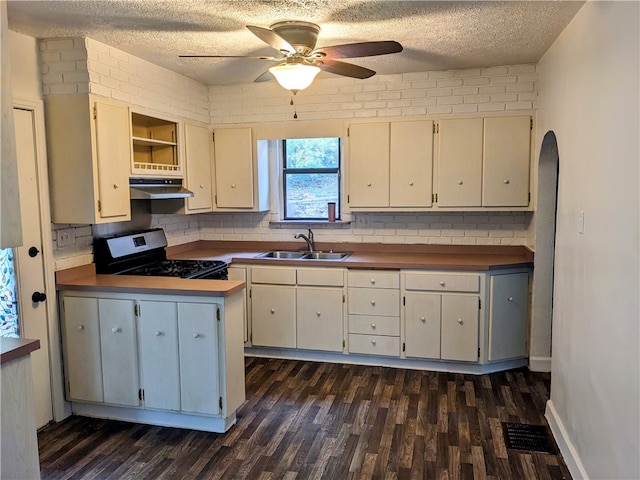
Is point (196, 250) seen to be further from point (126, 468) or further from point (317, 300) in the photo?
point (126, 468)

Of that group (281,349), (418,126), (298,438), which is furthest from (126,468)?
(418,126)

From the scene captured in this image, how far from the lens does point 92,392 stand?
3244 mm

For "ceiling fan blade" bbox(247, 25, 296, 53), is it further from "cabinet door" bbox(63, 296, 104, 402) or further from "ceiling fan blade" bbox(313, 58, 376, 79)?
"cabinet door" bbox(63, 296, 104, 402)

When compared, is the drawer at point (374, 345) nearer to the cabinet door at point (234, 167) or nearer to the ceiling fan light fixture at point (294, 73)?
the cabinet door at point (234, 167)

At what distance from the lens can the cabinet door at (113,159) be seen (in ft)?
10.6

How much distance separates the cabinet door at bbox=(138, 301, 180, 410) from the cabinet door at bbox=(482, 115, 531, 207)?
2.66 metres

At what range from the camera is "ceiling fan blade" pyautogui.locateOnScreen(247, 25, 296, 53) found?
244 centimetres

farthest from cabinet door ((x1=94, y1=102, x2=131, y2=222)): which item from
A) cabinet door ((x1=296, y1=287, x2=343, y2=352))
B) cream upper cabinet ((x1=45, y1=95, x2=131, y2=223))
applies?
cabinet door ((x1=296, y1=287, x2=343, y2=352))

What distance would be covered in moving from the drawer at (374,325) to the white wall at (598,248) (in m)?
1.27

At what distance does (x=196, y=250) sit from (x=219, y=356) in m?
2.05

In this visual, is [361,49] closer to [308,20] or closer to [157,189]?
[308,20]

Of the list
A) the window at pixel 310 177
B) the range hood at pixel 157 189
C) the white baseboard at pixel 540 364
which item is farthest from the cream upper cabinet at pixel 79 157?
the white baseboard at pixel 540 364

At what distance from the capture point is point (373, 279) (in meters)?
4.05

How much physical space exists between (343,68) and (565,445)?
2.47 meters
